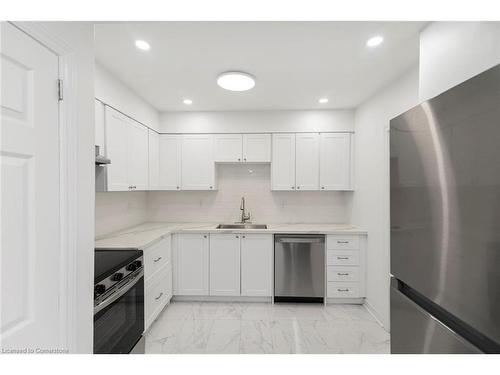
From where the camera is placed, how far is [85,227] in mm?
976

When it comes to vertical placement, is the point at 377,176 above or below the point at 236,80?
below

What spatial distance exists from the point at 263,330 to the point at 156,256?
1330 mm

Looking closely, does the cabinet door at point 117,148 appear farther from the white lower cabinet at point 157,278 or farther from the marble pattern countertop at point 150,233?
the white lower cabinet at point 157,278

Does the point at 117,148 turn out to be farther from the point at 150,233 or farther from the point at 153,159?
the point at 150,233

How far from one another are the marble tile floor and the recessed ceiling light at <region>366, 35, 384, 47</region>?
249 centimetres

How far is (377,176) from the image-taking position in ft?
8.36

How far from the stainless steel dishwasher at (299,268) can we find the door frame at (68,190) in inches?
90.6

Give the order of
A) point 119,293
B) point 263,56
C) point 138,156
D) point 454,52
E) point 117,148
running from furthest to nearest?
point 138,156, point 117,148, point 263,56, point 119,293, point 454,52

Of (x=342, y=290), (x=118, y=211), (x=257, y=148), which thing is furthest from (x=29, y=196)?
(x=342, y=290)

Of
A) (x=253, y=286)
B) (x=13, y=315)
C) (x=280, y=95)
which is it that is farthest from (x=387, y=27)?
(x=253, y=286)

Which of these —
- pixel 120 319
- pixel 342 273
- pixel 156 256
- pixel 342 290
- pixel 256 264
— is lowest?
pixel 342 290

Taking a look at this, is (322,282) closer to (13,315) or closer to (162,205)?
(162,205)

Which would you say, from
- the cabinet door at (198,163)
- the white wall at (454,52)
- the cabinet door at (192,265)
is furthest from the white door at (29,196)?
the cabinet door at (198,163)

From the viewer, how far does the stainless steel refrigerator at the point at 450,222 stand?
591 millimetres
